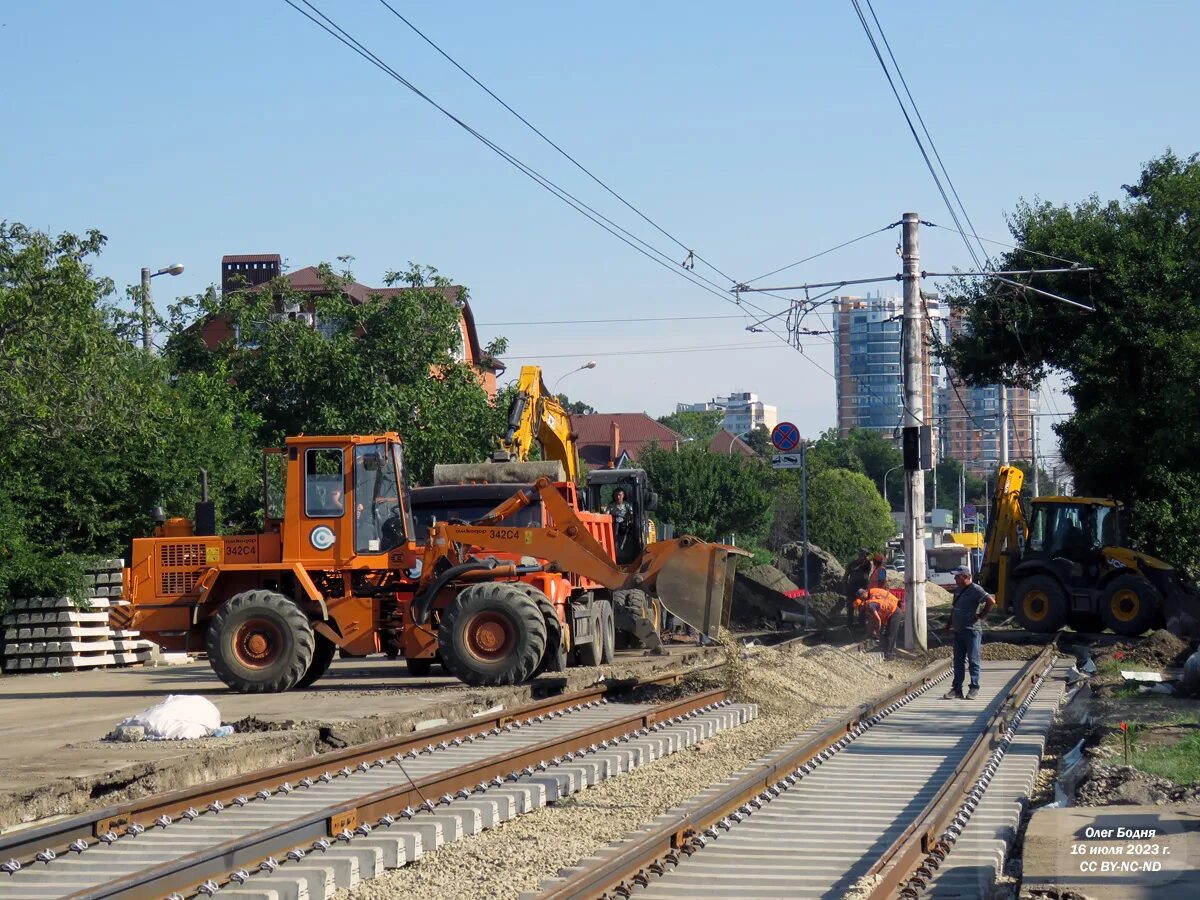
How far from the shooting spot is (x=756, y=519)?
6094cm

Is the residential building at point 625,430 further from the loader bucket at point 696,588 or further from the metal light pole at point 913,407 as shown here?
the loader bucket at point 696,588

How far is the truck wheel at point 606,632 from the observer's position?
66.4 ft

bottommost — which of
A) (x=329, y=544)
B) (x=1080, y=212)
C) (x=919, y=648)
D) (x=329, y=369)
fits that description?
(x=919, y=648)

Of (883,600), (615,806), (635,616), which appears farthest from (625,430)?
(615,806)

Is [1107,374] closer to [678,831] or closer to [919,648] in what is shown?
[919,648]

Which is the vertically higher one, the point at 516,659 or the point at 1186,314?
the point at 1186,314

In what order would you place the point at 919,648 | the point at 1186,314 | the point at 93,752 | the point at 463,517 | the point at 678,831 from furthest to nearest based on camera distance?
1. the point at 1186,314
2. the point at 919,648
3. the point at 463,517
4. the point at 93,752
5. the point at 678,831

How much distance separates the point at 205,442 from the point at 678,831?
2007 centimetres

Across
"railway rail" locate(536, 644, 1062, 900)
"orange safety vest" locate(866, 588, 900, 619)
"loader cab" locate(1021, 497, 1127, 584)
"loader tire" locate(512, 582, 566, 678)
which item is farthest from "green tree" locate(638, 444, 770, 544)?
"railway rail" locate(536, 644, 1062, 900)

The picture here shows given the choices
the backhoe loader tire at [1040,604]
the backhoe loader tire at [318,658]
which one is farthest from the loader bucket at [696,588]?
the backhoe loader tire at [1040,604]

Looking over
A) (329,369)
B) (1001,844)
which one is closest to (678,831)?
(1001,844)

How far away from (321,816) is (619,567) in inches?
368

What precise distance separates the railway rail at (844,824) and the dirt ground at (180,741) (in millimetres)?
3853

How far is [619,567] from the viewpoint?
17.6 m
